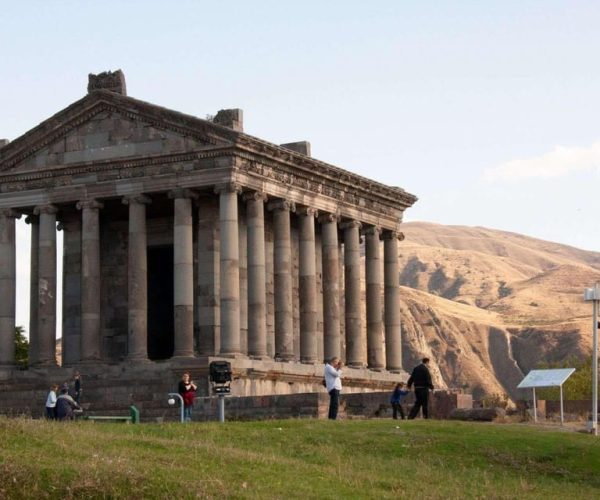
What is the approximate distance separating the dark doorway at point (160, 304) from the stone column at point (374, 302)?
8.61 m

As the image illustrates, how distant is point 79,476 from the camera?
30.2m

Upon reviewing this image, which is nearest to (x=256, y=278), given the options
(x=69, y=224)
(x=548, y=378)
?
(x=69, y=224)

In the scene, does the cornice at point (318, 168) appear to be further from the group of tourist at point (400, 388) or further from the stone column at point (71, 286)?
the group of tourist at point (400, 388)

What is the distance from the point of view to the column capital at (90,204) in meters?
58.8

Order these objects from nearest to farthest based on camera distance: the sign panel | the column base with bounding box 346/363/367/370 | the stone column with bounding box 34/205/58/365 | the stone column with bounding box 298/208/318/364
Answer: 1. the sign panel
2. the stone column with bounding box 34/205/58/365
3. the stone column with bounding box 298/208/318/364
4. the column base with bounding box 346/363/367/370

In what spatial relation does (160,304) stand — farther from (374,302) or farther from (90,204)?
(374,302)

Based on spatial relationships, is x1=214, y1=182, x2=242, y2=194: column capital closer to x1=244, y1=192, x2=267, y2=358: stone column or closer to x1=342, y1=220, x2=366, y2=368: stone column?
x1=244, y1=192, x2=267, y2=358: stone column

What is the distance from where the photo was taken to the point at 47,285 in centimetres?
5969

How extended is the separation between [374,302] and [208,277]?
10.5 metres

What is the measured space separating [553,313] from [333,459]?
121 metres

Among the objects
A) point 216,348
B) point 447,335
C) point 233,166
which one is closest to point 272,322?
point 216,348

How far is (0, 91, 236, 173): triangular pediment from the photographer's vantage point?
187 ft

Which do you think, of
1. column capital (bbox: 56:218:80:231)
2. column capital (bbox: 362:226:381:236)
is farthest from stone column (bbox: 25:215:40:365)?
column capital (bbox: 362:226:381:236)

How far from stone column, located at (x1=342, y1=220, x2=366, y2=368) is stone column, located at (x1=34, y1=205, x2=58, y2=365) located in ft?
40.8
